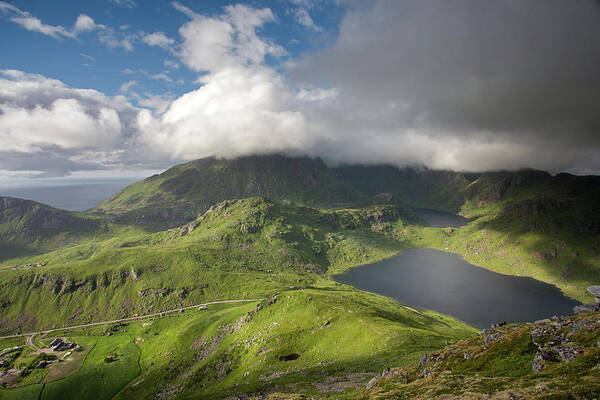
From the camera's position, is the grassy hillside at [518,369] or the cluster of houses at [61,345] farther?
A: the cluster of houses at [61,345]

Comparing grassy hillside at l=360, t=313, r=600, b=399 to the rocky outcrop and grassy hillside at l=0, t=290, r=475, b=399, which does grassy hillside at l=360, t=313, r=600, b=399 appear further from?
grassy hillside at l=0, t=290, r=475, b=399

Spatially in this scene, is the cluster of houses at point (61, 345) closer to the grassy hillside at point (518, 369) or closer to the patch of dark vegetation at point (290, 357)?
the patch of dark vegetation at point (290, 357)

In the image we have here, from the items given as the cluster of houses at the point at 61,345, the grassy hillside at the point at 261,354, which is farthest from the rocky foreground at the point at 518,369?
the cluster of houses at the point at 61,345

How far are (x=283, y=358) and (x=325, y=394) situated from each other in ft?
139

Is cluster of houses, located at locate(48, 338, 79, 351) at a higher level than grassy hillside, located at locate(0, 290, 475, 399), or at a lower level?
lower

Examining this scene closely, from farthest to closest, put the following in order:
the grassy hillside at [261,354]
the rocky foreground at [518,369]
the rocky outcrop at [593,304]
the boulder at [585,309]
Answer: the grassy hillside at [261,354]
the boulder at [585,309]
the rocky outcrop at [593,304]
the rocky foreground at [518,369]

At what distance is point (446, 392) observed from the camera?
105ft

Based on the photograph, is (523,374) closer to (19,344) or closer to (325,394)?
(325,394)

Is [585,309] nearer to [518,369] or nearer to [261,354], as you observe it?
[518,369]

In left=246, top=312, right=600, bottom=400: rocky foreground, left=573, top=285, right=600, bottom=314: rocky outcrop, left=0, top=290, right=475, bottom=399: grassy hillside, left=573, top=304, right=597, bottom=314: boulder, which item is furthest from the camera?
left=0, top=290, right=475, bottom=399: grassy hillside

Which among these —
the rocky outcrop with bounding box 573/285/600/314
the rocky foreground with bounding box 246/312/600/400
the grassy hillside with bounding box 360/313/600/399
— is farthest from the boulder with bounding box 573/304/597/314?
the rocky foreground with bounding box 246/312/600/400

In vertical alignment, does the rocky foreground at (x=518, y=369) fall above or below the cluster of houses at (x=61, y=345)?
above

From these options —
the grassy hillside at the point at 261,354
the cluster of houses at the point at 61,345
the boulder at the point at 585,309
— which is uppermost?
the boulder at the point at 585,309

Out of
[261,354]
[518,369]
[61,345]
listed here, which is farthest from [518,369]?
[61,345]
